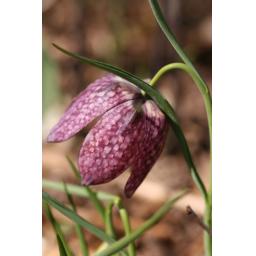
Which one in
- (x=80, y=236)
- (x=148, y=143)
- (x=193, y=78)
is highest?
(x=193, y=78)

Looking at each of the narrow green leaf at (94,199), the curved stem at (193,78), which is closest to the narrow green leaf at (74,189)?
the narrow green leaf at (94,199)

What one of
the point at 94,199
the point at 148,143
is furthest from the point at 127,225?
the point at 148,143

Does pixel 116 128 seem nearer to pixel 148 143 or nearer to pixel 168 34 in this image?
pixel 148 143

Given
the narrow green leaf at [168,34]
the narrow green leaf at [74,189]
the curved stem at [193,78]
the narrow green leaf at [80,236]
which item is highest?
the narrow green leaf at [168,34]

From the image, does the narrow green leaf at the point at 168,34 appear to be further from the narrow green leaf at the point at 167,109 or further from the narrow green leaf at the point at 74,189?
the narrow green leaf at the point at 74,189

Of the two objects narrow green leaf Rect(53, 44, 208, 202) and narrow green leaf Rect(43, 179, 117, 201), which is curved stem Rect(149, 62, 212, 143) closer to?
narrow green leaf Rect(53, 44, 208, 202)
